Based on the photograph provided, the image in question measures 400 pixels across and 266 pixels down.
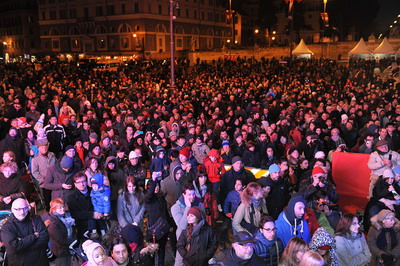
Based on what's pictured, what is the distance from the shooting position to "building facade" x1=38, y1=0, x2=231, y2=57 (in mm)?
60406

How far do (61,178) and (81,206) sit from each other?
872mm

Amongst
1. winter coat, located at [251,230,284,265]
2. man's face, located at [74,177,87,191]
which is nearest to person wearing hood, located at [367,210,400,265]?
winter coat, located at [251,230,284,265]

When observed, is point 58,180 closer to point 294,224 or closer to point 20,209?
point 20,209

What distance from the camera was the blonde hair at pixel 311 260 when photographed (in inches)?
138

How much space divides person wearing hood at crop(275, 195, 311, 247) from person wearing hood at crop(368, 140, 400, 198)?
2679 millimetres

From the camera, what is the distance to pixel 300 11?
68938 millimetres

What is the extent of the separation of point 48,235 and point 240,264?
7.34 ft

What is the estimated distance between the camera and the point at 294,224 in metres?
4.71

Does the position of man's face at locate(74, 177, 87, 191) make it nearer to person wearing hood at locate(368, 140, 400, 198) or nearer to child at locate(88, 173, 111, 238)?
child at locate(88, 173, 111, 238)

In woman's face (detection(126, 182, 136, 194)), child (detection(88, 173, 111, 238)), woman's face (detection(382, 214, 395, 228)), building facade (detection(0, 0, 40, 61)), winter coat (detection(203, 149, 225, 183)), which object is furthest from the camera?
building facade (detection(0, 0, 40, 61))

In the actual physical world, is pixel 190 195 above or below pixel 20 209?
below

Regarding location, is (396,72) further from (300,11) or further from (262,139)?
(300,11)

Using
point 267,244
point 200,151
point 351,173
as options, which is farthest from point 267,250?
point 200,151

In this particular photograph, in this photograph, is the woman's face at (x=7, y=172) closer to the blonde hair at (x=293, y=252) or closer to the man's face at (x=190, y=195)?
the man's face at (x=190, y=195)
